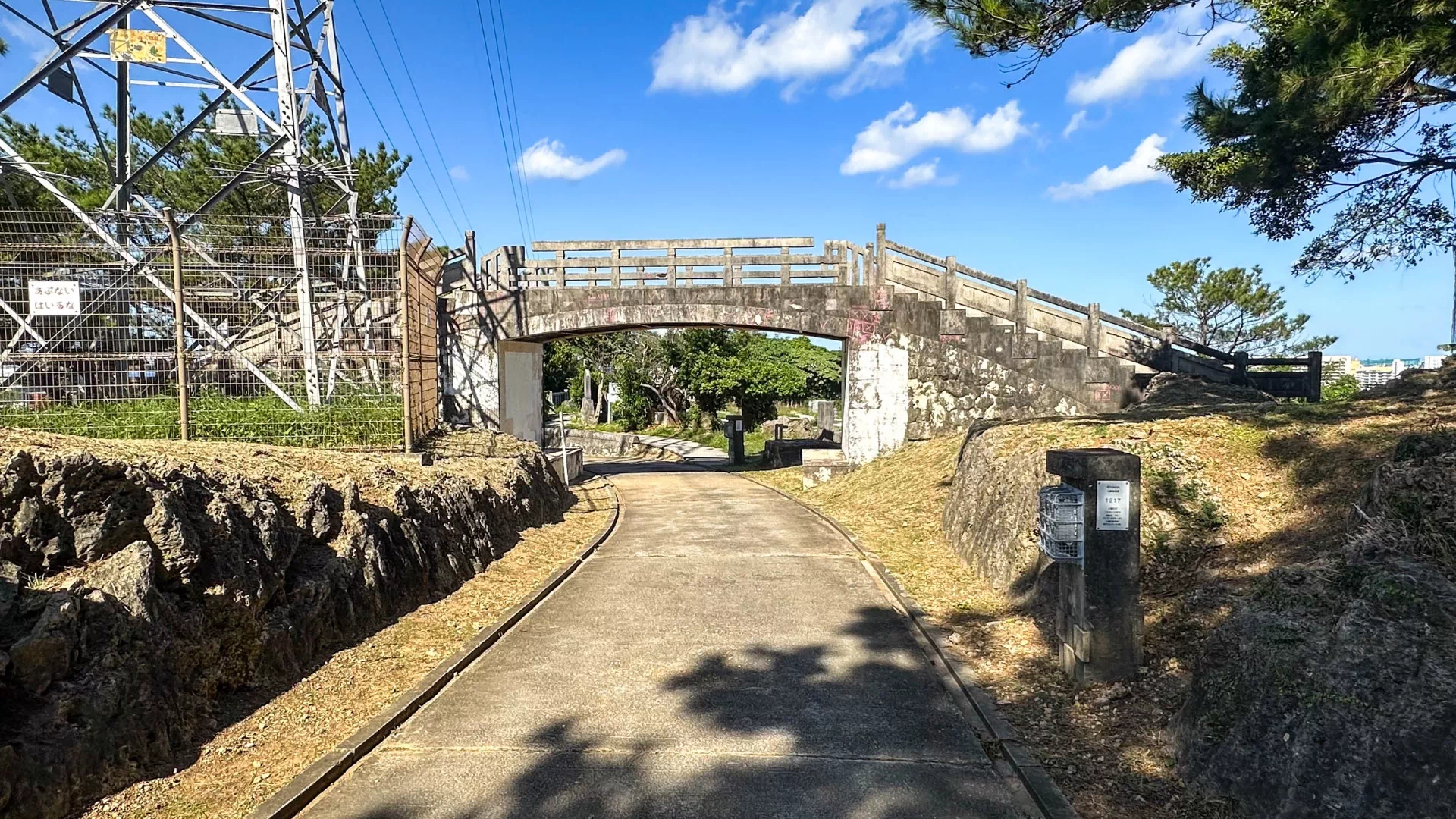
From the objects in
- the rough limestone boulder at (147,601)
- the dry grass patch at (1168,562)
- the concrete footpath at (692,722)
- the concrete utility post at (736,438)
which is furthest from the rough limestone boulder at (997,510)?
the concrete utility post at (736,438)

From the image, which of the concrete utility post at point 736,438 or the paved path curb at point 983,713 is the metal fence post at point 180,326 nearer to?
the paved path curb at point 983,713

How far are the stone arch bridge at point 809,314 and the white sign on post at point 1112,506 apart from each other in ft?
35.4

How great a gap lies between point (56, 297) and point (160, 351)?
1146 millimetres

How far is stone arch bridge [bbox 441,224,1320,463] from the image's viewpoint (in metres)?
15.3

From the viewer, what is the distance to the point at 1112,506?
15.7ft

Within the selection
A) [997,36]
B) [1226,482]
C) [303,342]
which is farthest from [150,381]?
[1226,482]

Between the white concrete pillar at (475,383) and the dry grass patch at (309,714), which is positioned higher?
the white concrete pillar at (475,383)

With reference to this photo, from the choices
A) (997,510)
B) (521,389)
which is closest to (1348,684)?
(997,510)

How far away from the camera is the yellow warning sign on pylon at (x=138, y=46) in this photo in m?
13.9

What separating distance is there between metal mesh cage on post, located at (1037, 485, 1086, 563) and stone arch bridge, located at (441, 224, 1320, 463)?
10677mm

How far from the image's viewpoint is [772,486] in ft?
55.4

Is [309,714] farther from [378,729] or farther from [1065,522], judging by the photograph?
[1065,522]

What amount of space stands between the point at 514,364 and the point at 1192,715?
14.7m

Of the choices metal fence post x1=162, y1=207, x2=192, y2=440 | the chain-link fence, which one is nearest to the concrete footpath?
the chain-link fence
